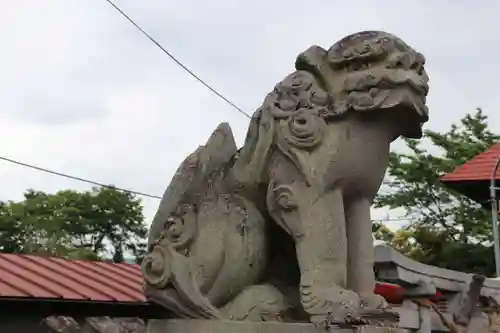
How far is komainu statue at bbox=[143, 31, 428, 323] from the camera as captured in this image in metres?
3.42

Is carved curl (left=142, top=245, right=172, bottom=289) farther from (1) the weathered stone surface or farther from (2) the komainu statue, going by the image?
(1) the weathered stone surface

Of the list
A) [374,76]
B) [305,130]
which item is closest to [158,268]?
[305,130]

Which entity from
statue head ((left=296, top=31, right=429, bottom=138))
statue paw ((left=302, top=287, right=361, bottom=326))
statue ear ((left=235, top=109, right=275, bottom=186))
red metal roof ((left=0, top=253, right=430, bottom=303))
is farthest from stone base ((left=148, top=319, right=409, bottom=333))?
red metal roof ((left=0, top=253, right=430, bottom=303))

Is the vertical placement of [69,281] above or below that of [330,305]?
above

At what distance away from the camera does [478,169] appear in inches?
718

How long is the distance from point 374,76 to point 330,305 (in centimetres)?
102

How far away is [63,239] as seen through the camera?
31.6 meters

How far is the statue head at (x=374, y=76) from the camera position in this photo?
342cm

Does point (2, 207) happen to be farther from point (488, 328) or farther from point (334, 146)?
point (334, 146)

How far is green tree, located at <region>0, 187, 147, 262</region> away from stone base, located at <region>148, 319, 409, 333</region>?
1091 inches

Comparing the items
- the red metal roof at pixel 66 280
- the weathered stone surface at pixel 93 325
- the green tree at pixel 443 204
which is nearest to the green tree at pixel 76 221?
the green tree at pixel 443 204

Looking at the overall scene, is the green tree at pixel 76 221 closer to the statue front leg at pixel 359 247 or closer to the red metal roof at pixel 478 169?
the red metal roof at pixel 478 169

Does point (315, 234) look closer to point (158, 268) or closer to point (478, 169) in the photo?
point (158, 268)

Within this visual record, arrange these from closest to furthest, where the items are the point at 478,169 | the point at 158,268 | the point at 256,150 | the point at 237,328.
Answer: the point at 237,328, the point at 158,268, the point at 256,150, the point at 478,169
